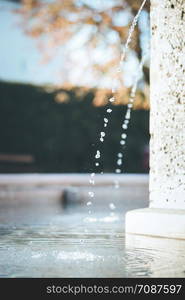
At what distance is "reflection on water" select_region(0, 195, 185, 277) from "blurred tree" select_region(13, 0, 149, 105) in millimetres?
6008

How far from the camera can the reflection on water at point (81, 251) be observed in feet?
11.6

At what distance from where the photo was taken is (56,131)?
19703 millimetres

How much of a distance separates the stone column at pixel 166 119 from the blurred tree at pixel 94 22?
641cm

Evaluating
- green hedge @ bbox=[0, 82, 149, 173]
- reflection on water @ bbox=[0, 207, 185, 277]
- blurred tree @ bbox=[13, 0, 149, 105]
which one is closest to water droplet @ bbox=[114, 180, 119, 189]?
blurred tree @ bbox=[13, 0, 149, 105]

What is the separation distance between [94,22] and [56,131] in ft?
24.5

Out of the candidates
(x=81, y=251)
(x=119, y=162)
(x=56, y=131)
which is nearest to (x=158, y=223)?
(x=81, y=251)

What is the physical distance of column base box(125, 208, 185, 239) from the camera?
16.6 ft

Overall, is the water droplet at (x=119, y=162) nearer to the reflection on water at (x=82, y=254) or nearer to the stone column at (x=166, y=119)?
the reflection on water at (x=82, y=254)

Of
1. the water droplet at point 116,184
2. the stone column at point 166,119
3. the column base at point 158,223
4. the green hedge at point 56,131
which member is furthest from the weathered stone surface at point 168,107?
the green hedge at point 56,131

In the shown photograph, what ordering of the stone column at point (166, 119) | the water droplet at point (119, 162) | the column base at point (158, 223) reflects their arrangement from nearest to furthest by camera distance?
the column base at point (158, 223) < the stone column at point (166, 119) < the water droplet at point (119, 162)

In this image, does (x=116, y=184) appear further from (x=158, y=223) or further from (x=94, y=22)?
(x=158, y=223)

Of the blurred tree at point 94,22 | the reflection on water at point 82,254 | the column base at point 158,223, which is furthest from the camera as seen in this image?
the blurred tree at point 94,22

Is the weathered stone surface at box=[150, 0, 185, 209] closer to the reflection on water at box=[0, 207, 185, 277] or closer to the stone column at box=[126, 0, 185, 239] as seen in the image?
the stone column at box=[126, 0, 185, 239]

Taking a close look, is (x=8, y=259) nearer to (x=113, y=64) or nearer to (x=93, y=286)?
(x=93, y=286)
